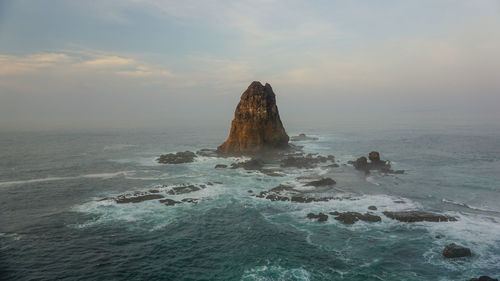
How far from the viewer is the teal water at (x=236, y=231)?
23938 millimetres

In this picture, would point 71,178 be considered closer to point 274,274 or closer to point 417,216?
point 274,274

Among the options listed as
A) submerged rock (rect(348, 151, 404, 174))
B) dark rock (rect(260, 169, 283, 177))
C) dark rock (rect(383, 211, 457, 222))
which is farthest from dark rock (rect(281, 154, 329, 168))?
dark rock (rect(383, 211, 457, 222))

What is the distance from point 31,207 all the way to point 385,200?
169 ft

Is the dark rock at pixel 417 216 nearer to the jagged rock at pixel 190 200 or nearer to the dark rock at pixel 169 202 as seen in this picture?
the jagged rock at pixel 190 200

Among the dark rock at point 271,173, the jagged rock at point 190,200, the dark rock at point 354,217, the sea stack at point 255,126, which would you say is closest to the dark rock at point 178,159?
the sea stack at point 255,126

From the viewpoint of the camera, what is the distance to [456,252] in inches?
1003

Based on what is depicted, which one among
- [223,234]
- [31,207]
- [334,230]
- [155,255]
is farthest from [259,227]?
[31,207]

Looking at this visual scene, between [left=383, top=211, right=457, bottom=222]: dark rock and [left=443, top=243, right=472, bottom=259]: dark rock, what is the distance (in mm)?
8333

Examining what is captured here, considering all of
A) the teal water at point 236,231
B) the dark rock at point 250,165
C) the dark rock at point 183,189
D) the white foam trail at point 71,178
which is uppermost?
the dark rock at point 250,165

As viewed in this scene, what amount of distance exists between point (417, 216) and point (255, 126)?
51.0m

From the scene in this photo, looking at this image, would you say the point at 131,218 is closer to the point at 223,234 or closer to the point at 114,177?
the point at 223,234

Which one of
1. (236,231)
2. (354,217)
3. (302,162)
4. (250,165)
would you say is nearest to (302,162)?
(302,162)

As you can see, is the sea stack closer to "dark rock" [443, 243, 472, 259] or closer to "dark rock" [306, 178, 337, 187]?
"dark rock" [306, 178, 337, 187]

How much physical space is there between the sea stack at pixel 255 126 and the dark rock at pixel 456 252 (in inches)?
2198
